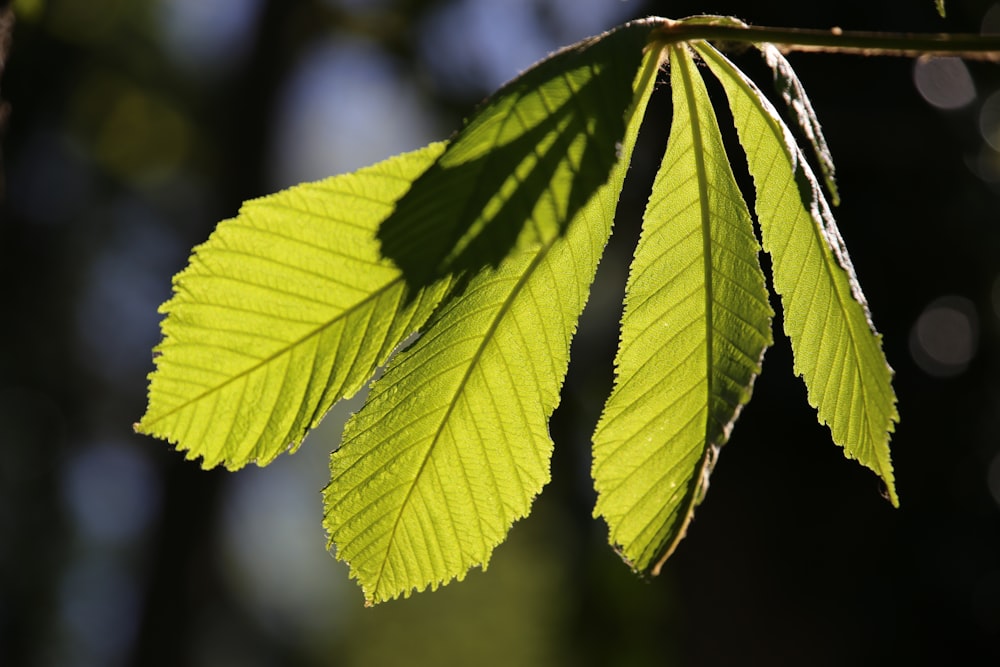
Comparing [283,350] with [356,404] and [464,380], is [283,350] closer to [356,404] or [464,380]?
[464,380]

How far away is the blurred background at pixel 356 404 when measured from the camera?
104 inches

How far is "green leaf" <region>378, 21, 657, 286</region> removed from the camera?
44cm

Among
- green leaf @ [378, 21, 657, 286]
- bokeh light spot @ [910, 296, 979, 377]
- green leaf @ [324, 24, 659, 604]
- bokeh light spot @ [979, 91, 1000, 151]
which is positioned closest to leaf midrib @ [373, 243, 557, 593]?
green leaf @ [324, 24, 659, 604]

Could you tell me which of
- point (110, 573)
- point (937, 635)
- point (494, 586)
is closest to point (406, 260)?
point (937, 635)

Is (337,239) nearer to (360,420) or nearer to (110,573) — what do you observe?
(360,420)

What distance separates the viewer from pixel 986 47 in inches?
18.7

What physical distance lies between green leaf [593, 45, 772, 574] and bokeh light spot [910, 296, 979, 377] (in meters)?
2.29

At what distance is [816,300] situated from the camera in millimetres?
618

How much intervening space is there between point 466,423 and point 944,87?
2757mm

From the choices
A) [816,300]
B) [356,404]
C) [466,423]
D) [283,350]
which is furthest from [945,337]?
[356,404]

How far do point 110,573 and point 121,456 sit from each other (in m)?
2.43

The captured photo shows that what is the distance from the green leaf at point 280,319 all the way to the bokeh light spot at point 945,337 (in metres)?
2.47

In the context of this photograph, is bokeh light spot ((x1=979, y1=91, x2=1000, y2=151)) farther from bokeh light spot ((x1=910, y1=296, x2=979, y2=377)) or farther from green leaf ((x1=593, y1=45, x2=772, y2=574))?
green leaf ((x1=593, y1=45, x2=772, y2=574))

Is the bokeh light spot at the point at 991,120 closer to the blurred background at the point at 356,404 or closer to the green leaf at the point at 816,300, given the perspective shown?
the blurred background at the point at 356,404
